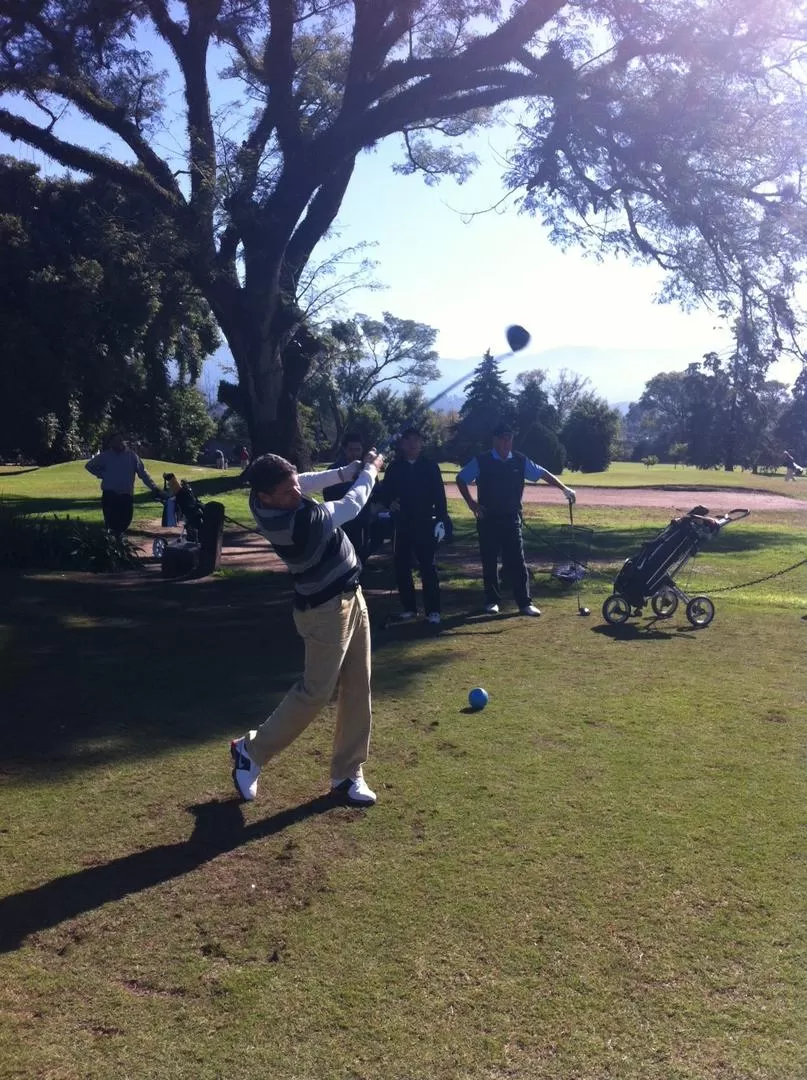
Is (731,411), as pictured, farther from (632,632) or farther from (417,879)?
(417,879)

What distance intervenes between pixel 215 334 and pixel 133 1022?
25.2 metres

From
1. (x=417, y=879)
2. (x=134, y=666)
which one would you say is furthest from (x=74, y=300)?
(x=417, y=879)

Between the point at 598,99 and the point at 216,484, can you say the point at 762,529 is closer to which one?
the point at 598,99

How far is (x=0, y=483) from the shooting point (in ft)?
110

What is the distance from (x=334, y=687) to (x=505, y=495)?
19.1 feet

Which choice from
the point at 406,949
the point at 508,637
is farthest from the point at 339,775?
the point at 508,637

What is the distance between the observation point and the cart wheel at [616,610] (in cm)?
1052

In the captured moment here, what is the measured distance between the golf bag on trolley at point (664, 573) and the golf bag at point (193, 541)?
5947 millimetres

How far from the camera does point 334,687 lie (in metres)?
5.27

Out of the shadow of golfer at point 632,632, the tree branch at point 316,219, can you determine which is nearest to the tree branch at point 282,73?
the tree branch at point 316,219

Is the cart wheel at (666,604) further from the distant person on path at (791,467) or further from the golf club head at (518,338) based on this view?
the distant person on path at (791,467)

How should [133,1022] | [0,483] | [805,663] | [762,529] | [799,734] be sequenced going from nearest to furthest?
[133,1022], [799,734], [805,663], [762,529], [0,483]

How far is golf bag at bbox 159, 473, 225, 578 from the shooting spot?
44.2ft

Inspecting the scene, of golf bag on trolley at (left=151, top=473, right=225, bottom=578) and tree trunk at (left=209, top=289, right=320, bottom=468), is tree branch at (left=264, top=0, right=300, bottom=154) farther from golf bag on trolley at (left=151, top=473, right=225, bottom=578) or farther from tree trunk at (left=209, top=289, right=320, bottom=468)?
golf bag on trolley at (left=151, top=473, right=225, bottom=578)
